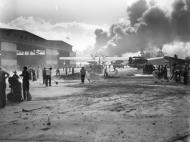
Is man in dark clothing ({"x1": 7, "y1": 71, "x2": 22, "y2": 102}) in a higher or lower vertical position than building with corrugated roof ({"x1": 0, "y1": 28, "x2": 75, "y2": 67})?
lower

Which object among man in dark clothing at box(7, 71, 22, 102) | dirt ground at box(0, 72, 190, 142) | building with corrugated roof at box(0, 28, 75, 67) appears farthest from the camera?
building with corrugated roof at box(0, 28, 75, 67)

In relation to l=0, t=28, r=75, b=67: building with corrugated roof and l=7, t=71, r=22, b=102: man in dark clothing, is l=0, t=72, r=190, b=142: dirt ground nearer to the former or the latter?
l=7, t=71, r=22, b=102: man in dark clothing

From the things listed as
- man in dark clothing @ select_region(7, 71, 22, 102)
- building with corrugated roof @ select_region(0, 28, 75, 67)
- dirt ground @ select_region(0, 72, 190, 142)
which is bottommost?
dirt ground @ select_region(0, 72, 190, 142)

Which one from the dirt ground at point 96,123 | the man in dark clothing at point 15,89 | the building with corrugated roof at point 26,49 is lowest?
the dirt ground at point 96,123

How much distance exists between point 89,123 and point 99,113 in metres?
1.46

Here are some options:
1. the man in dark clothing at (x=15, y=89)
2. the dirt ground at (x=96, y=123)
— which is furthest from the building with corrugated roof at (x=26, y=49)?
the dirt ground at (x=96, y=123)

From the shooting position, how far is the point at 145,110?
8.92 meters

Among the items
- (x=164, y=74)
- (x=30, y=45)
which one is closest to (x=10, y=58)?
(x=30, y=45)

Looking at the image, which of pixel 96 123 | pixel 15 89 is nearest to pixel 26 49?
pixel 15 89

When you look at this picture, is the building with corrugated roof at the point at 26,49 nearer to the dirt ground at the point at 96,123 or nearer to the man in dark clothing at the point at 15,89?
the man in dark clothing at the point at 15,89

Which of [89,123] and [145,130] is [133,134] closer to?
[145,130]

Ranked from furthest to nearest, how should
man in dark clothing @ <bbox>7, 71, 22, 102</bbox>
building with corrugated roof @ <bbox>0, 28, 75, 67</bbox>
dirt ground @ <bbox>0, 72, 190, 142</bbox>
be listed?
1. building with corrugated roof @ <bbox>0, 28, 75, 67</bbox>
2. man in dark clothing @ <bbox>7, 71, 22, 102</bbox>
3. dirt ground @ <bbox>0, 72, 190, 142</bbox>

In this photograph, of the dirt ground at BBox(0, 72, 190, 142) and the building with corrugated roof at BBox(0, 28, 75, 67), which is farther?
the building with corrugated roof at BBox(0, 28, 75, 67)

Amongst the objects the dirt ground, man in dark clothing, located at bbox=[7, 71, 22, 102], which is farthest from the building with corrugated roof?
the dirt ground
